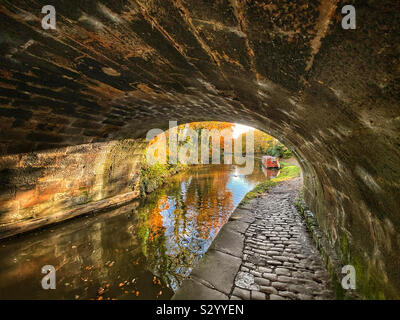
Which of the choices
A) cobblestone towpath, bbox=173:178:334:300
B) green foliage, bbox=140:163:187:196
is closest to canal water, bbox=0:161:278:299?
cobblestone towpath, bbox=173:178:334:300

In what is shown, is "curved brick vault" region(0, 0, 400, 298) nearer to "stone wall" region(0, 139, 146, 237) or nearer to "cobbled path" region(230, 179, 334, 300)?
"cobbled path" region(230, 179, 334, 300)

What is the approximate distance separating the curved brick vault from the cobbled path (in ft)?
1.96

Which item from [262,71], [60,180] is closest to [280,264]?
[262,71]

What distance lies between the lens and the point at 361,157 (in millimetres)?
1574

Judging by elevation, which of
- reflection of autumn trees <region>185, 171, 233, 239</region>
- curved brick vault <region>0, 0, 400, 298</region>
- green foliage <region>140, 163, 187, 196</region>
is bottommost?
reflection of autumn trees <region>185, 171, 233, 239</region>

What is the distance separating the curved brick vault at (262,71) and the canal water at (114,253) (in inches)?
130

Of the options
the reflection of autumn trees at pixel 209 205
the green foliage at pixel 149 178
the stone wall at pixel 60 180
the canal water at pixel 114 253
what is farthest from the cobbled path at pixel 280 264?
the green foliage at pixel 149 178

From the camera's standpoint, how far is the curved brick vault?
100cm

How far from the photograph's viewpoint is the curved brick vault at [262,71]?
1001 millimetres

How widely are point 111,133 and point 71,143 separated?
1.29 metres

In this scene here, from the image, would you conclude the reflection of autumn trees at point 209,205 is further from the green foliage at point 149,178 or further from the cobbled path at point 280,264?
the green foliage at point 149,178

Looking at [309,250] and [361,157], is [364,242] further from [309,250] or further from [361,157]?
[309,250]

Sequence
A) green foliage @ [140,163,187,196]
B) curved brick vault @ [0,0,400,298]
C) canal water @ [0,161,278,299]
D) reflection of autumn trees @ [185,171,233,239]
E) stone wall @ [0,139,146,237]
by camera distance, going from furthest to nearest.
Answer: green foliage @ [140,163,187,196]
reflection of autumn trees @ [185,171,233,239]
stone wall @ [0,139,146,237]
canal water @ [0,161,278,299]
curved brick vault @ [0,0,400,298]
